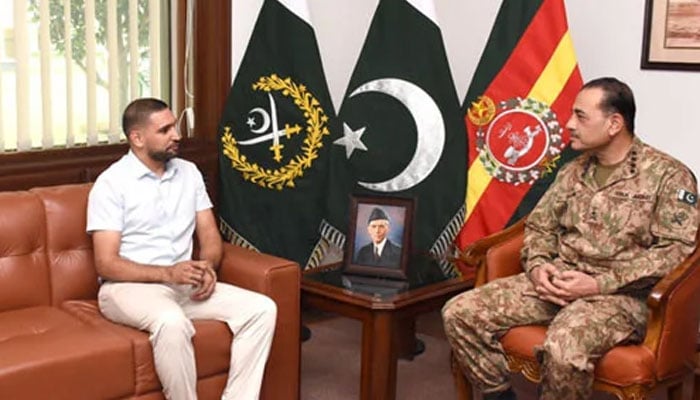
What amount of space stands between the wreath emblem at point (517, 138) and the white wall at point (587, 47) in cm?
34

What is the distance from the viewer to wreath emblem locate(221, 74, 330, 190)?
12.7ft

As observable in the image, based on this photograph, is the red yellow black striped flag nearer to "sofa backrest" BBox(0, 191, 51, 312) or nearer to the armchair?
the armchair

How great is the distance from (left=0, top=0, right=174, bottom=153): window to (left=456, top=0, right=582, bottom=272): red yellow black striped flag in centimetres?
137

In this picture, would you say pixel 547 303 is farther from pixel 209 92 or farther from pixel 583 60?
pixel 209 92

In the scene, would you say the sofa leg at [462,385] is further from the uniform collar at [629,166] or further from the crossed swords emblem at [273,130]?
the crossed swords emblem at [273,130]

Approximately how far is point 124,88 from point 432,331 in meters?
1.77

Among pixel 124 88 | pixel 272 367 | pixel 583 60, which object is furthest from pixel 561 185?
pixel 124 88

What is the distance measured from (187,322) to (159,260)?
349mm

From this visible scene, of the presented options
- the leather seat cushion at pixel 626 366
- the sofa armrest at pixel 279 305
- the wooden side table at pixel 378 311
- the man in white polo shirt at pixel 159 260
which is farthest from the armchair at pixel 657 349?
the man in white polo shirt at pixel 159 260

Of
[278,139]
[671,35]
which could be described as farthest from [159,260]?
[671,35]

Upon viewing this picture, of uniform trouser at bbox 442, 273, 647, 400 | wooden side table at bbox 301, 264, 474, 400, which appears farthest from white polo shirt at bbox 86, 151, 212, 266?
uniform trouser at bbox 442, 273, 647, 400

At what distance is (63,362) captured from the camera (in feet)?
8.61

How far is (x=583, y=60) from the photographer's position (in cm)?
387

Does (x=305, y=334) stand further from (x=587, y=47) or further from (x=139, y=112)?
(x=587, y=47)
